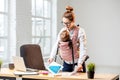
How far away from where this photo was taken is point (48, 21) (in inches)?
265

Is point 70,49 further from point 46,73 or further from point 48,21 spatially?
point 48,21

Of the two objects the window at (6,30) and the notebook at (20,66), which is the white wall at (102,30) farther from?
the notebook at (20,66)

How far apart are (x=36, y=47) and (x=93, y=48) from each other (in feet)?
11.3

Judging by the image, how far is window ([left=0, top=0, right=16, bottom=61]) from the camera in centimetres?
509

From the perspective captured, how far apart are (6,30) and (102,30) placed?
2.87 meters

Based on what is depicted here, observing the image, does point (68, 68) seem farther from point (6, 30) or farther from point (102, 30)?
point (102, 30)

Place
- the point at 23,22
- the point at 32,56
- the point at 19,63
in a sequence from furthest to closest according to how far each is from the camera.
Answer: the point at 23,22 < the point at 32,56 < the point at 19,63

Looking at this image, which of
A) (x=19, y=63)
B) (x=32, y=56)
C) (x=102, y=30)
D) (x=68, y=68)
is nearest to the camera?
(x=19, y=63)

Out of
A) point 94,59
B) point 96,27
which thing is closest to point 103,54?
point 94,59

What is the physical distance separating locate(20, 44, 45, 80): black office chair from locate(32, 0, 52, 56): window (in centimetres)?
207

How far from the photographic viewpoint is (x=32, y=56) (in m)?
3.88

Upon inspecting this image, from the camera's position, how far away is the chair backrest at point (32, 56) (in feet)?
12.3

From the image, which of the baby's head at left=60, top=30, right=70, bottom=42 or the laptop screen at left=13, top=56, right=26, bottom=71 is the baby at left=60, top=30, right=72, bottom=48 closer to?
the baby's head at left=60, top=30, right=70, bottom=42

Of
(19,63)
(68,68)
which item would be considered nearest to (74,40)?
(68,68)
